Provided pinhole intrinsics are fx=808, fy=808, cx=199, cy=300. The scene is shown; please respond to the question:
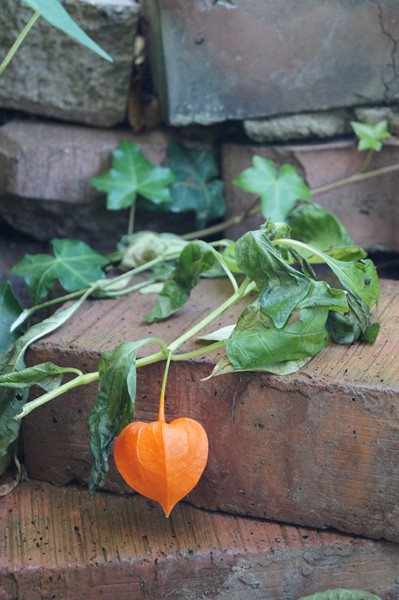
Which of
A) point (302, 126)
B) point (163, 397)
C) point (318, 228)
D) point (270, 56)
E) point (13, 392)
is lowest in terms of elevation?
point (13, 392)

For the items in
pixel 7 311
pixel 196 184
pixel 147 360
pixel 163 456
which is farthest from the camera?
pixel 196 184

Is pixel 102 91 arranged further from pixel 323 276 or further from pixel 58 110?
pixel 323 276

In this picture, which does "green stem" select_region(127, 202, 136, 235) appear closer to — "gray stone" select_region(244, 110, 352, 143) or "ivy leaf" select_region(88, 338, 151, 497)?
"gray stone" select_region(244, 110, 352, 143)

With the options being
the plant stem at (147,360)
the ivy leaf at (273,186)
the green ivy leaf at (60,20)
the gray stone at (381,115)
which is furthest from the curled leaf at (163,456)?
the gray stone at (381,115)

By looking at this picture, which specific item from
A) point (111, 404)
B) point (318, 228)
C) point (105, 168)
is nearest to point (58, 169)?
point (105, 168)

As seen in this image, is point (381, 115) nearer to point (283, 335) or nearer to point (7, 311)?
point (283, 335)

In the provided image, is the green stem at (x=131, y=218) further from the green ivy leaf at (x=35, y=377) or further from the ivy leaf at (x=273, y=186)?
the green ivy leaf at (x=35, y=377)

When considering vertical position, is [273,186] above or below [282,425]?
above
